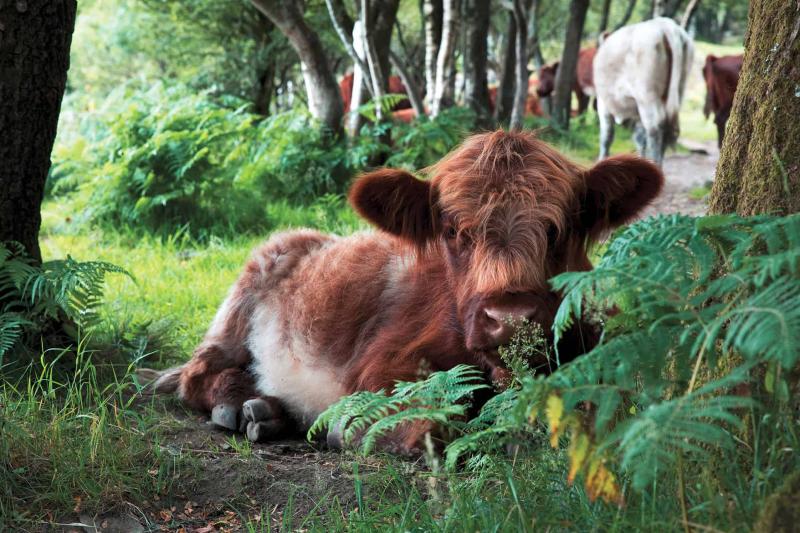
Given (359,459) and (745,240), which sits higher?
(745,240)

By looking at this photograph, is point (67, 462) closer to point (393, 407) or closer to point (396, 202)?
point (393, 407)

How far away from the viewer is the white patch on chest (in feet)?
15.6

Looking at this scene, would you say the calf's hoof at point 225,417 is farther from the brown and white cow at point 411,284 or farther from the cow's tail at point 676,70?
the cow's tail at point 676,70

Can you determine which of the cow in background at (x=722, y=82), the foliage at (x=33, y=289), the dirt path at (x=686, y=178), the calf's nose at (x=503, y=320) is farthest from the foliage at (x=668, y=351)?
the cow in background at (x=722, y=82)

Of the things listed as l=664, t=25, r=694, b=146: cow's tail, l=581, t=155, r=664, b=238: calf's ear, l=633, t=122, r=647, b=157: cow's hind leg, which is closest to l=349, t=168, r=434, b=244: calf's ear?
l=581, t=155, r=664, b=238: calf's ear

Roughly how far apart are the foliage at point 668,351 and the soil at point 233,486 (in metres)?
0.76

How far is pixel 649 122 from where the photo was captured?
13.0m

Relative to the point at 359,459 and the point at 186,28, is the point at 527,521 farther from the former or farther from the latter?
the point at 186,28

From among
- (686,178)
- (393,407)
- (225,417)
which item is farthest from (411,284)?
(686,178)

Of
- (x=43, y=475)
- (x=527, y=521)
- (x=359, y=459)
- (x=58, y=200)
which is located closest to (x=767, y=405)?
(x=527, y=521)

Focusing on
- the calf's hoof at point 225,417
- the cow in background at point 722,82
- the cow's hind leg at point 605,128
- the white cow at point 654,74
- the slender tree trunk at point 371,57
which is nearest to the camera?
the calf's hoof at point 225,417

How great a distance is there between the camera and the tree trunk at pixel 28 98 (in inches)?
173

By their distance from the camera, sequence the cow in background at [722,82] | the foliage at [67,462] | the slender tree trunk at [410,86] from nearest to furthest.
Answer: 1. the foliage at [67,462]
2. the slender tree trunk at [410,86]
3. the cow in background at [722,82]

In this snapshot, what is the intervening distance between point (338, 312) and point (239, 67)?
11495mm
